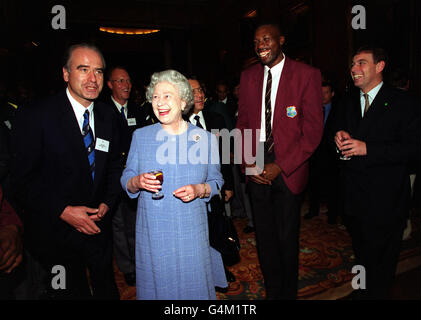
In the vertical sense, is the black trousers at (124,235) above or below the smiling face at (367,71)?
below

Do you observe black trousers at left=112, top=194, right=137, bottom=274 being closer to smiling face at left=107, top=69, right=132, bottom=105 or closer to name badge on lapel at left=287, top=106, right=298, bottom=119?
smiling face at left=107, top=69, right=132, bottom=105

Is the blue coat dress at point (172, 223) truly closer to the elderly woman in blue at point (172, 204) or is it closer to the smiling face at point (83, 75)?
the elderly woman in blue at point (172, 204)

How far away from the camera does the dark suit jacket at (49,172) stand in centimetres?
165

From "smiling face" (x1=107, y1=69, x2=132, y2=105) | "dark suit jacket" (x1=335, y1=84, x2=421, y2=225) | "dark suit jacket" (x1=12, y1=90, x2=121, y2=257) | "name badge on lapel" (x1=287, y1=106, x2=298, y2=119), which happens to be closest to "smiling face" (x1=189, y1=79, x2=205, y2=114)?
"smiling face" (x1=107, y1=69, x2=132, y2=105)

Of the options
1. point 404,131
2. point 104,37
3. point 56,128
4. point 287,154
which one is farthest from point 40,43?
point 404,131

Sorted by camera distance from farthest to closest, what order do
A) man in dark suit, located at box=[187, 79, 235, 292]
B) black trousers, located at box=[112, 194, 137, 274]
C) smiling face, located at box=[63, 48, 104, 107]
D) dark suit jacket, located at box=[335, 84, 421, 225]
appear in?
1. black trousers, located at box=[112, 194, 137, 274]
2. man in dark suit, located at box=[187, 79, 235, 292]
3. dark suit jacket, located at box=[335, 84, 421, 225]
4. smiling face, located at box=[63, 48, 104, 107]

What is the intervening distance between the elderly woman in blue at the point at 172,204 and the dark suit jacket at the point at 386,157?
1139 millimetres

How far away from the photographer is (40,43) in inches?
339

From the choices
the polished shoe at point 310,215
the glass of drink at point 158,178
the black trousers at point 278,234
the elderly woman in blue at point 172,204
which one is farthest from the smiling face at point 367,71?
the polished shoe at point 310,215

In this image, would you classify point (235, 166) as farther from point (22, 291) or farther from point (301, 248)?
point (22, 291)

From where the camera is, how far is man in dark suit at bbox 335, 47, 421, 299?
194 cm

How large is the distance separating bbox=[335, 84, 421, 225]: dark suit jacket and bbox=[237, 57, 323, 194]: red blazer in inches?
15.2

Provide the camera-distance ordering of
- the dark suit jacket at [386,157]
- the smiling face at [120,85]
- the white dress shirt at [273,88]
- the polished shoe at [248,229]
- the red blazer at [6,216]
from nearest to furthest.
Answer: the red blazer at [6,216], the dark suit jacket at [386,157], the white dress shirt at [273,88], the smiling face at [120,85], the polished shoe at [248,229]

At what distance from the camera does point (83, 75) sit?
5.85 ft
